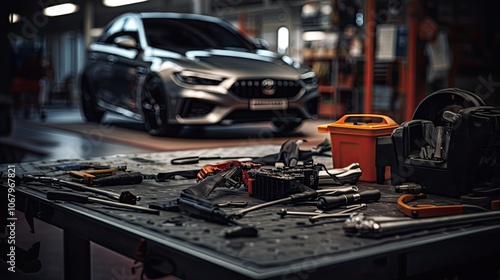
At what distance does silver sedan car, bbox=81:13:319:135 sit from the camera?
4469 mm

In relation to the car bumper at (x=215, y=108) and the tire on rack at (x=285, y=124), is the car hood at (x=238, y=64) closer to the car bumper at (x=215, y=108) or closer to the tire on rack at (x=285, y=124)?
the car bumper at (x=215, y=108)

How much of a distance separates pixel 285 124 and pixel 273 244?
13.3 feet

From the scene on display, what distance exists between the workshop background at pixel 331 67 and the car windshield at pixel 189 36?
70cm

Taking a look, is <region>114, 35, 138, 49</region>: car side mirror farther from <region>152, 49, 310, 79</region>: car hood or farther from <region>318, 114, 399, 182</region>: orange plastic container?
<region>318, 114, 399, 182</region>: orange plastic container

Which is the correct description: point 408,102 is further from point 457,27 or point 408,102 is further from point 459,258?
point 459,258

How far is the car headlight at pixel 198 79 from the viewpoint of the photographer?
4465 millimetres

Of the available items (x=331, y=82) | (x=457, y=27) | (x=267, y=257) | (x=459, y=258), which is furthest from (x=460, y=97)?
(x=331, y=82)

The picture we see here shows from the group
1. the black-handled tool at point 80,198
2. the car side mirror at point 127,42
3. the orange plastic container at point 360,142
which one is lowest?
the black-handled tool at point 80,198

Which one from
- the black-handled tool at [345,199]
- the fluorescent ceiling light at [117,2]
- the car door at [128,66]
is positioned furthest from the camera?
the fluorescent ceiling light at [117,2]

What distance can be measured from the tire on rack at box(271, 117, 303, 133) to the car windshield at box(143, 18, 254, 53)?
2.43 feet

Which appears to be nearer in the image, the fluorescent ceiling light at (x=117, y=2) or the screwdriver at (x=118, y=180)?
the screwdriver at (x=118, y=180)

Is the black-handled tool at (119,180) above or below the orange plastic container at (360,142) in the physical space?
below

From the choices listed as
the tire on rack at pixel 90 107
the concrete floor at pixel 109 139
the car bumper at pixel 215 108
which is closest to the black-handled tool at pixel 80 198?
the concrete floor at pixel 109 139

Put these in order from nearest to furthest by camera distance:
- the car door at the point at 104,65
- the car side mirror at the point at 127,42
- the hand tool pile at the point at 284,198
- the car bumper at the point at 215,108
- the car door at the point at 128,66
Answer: the hand tool pile at the point at 284,198, the car bumper at the point at 215,108, the car side mirror at the point at 127,42, the car door at the point at 128,66, the car door at the point at 104,65
